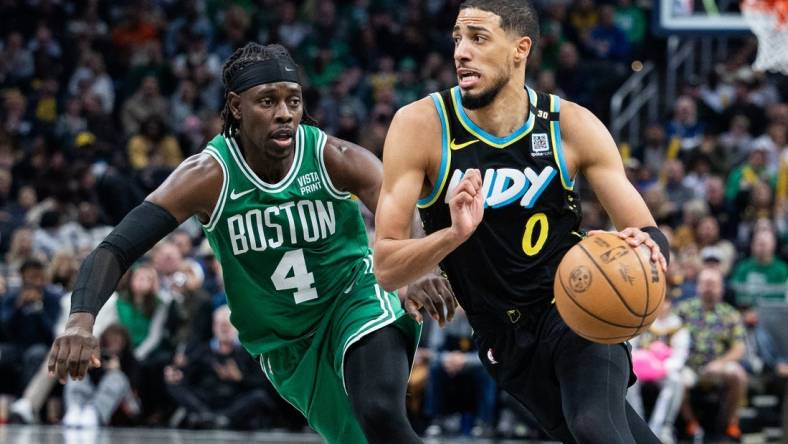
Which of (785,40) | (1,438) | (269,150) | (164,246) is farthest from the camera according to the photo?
(164,246)

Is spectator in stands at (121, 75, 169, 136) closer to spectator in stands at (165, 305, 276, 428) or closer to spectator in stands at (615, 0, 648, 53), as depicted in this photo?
spectator in stands at (165, 305, 276, 428)

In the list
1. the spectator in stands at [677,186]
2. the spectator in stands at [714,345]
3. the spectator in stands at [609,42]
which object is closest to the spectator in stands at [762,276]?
the spectator in stands at [714,345]

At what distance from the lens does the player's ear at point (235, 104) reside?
5.62 meters

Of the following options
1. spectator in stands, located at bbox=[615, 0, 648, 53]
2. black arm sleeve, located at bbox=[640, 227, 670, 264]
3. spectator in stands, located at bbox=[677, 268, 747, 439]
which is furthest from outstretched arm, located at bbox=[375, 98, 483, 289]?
spectator in stands, located at bbox=[615, 0, 648, 53]

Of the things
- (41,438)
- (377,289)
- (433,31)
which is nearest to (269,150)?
(377,289)

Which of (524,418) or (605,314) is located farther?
(524,418)

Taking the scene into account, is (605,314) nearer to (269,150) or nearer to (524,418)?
(269,150)

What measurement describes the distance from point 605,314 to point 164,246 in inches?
319

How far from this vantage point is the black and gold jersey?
4961 mm

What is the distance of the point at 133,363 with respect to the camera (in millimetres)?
11344

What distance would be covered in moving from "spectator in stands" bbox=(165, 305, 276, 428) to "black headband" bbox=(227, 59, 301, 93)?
5.97 m

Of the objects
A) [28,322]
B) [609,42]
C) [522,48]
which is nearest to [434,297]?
[522,48]

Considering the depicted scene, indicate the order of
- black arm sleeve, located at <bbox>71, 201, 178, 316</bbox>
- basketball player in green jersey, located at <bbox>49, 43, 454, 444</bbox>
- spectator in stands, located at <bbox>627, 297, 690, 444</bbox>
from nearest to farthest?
black arm sleeve, located at <bbox>71, 201, 178, 316</bbox> < basketball player in green jersey, located at <bbox>49, 43, 454, 444</bbox> < spectator in stands, located at <bbox>627, 297, 690, 444</bbox>

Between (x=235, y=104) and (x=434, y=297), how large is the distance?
4.31 ft
